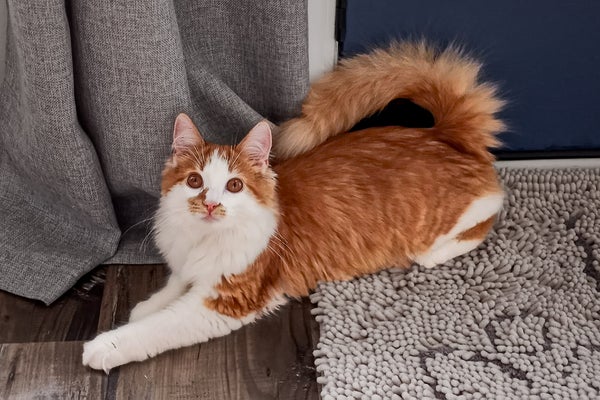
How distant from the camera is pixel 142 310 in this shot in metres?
1.54

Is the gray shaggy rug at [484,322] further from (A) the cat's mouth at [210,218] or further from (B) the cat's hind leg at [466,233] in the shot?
(A) the cat's mouth at [210,218]

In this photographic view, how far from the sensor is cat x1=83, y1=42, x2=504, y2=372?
1.43 meters

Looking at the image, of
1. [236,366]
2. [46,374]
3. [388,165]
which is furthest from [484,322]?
[46,374]

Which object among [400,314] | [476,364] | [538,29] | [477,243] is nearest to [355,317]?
[400,314]

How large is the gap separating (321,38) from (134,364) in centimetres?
85

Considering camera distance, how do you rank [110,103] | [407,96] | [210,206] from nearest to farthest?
[210,206], [110,103], [407,96]

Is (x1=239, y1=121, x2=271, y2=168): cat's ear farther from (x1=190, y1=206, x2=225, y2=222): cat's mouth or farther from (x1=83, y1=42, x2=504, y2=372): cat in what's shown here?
(x1=190, y1=206, x2=225, y2=222): cat's mouth

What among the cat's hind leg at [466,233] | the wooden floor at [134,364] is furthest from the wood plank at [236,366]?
the cat's hind leg at [466,233]

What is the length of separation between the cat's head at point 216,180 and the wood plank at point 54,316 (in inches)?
11.7

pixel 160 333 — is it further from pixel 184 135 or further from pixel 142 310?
pixel 184 135

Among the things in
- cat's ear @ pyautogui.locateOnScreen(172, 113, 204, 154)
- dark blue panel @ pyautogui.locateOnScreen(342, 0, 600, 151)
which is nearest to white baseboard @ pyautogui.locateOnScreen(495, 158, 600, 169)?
dark blue panel @ pyautogui.locateOnScreen(342, 0, 600, 151)

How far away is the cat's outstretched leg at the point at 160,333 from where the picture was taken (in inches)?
55.7

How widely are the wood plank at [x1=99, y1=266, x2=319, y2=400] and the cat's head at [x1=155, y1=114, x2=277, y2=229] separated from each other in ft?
0.85

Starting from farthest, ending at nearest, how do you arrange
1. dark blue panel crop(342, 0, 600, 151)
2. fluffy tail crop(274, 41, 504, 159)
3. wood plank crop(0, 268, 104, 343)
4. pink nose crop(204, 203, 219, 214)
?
dark blue panel crop(342, 0, 600, 151) < fluffy tail crop(274, 41, 504, 159) < wood plank crop(0, 268, 104, 343) < pink nose crop(204, 203, 219, 214)
